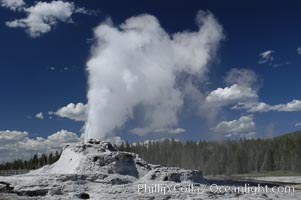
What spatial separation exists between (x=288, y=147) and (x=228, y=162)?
1988 centimetres

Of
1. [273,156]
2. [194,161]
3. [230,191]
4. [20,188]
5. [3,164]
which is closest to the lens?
[20,188]

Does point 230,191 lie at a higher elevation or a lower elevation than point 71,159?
lower

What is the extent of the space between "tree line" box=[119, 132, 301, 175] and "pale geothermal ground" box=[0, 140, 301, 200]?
294ft

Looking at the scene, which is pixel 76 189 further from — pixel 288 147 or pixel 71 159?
pixel 288 147

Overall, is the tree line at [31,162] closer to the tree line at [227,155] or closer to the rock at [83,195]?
the tree line at [227,155]

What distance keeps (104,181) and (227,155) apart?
11383cm

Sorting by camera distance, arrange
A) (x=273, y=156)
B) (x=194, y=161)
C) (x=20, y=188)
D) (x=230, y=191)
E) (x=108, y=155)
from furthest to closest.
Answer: (x=194, y=161), (x=273, y=156), (x=108, y=155), (x=230, y=191), (x=20, y=188)

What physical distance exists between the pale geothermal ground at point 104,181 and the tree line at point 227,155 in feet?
294

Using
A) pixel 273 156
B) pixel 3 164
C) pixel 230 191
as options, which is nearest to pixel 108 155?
pixel 230 191

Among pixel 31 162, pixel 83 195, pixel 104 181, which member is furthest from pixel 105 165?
pixel 31 162

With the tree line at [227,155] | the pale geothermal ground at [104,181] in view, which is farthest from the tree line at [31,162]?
the pale geothermal ground at [104,181]

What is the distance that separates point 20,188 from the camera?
1394 inches

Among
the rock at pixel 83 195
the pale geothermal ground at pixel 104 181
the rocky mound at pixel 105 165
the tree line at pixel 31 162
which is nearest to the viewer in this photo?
the rock at pixel 83 195

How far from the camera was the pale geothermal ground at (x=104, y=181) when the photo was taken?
34.9 m
